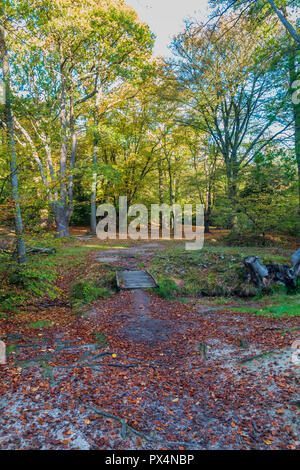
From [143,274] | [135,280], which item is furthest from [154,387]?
[143,274]

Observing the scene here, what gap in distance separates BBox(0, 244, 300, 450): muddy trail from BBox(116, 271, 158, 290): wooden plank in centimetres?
227

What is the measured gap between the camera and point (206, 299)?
29.5 feet

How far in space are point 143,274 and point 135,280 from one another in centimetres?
66

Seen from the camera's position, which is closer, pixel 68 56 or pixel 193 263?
pixel 193 263

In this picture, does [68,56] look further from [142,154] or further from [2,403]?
[2,403]

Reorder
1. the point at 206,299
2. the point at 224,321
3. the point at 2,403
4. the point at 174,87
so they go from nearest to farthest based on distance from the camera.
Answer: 1. the point at 2,403
2. the point at 224,321
3. the point at 206,299
4. the point at 174,87

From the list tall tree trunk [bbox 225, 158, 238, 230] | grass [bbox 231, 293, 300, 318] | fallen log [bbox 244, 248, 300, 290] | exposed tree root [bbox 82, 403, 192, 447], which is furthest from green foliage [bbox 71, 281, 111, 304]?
tall tree trunk [bbox 225, 158, 238, 230]

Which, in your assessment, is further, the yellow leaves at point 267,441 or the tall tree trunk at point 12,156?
the tall tree trunk at point 12,156

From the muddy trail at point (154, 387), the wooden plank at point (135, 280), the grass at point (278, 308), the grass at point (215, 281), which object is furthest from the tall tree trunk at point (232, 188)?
the muddy trail at point (154, 387)

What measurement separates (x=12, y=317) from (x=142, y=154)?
662 inches

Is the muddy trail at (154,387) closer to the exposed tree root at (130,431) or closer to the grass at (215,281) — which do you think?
the exposed tree root at (130,431)

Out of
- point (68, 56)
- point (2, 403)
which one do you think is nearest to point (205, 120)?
point (68, 56)

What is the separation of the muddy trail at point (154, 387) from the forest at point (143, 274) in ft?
0.07

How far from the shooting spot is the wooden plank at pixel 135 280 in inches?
349
